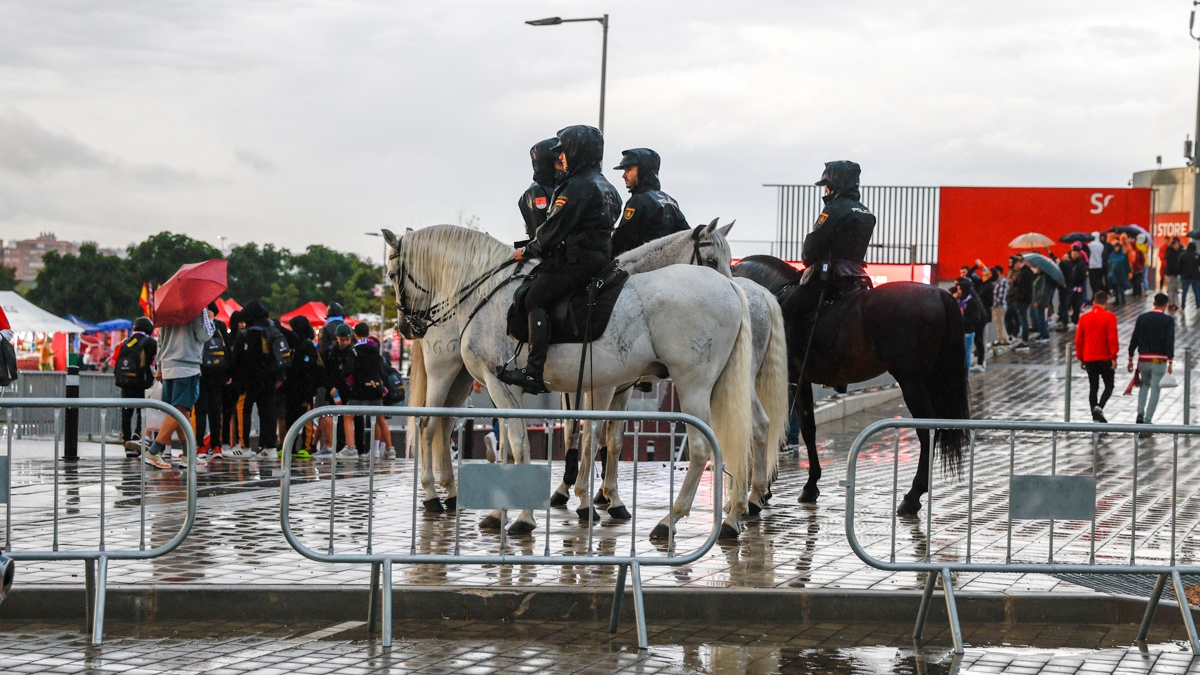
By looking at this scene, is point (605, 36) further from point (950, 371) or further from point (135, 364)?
point (950, 371)

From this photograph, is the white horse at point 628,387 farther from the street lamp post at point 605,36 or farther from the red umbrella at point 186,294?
the street lamp post at point 605,36

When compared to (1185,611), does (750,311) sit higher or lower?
higher

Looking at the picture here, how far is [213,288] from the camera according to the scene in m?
16.0

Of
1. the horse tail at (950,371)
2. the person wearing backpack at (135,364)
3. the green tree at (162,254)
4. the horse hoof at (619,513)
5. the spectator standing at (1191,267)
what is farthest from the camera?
the green tree at (162,254)

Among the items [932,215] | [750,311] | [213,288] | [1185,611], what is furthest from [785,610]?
[932,215]

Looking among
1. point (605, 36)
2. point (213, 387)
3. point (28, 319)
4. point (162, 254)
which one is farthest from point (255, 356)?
point (162, 254)

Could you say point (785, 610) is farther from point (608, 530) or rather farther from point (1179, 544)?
point (1179, 544)

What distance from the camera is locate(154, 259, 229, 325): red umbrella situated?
1577 centimetres

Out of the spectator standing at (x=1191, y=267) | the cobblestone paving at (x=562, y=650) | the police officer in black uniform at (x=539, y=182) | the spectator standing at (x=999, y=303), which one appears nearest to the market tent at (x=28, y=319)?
the spectator standing at (x=999, y=303)

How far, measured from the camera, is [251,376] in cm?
1781

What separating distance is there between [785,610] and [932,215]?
4566cm

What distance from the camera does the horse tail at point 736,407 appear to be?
9750mm

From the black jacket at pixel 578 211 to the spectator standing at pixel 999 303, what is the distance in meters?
24.6

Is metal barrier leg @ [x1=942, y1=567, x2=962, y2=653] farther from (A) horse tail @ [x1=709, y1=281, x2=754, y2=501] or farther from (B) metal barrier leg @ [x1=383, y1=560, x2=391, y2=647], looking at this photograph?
(B) metal barrier leg @ [x1=383, y1=560, x2=391, y2=647]
